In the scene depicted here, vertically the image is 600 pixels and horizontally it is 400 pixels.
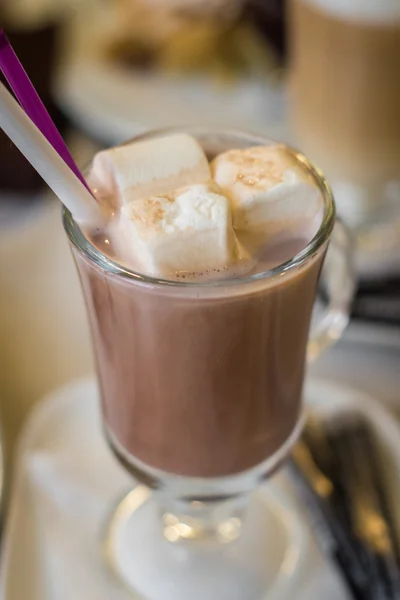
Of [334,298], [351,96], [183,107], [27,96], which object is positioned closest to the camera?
[27,96]

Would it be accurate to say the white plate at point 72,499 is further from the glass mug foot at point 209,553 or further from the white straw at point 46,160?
the white straw at point 46,160

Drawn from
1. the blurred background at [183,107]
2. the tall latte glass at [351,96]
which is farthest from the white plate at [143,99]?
the tall latte glass at [351,96]

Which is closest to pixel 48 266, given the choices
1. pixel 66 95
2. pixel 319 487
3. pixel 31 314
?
pixel 31 314

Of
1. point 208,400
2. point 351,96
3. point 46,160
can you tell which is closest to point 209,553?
point 208,400

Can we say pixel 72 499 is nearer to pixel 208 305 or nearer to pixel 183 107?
pixel 208 305

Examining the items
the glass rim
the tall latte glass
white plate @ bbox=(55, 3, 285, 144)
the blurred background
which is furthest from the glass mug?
white plate @ bbox=(55, 3, 285, 144)
